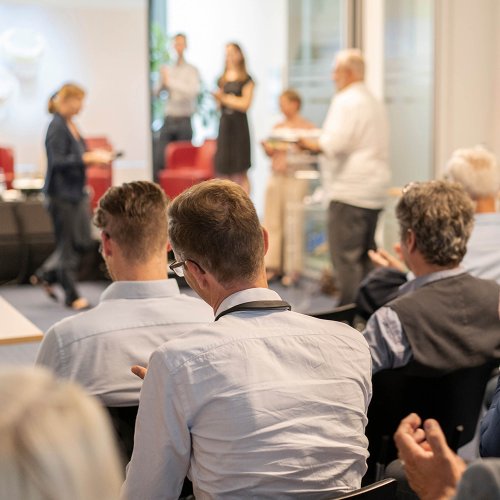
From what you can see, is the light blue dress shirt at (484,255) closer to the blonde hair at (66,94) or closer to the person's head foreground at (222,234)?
the person's head foreground at (222,234)

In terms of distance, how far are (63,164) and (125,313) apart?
14.9 feet

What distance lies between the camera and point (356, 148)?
20.9ft

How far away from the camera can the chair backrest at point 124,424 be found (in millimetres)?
2283

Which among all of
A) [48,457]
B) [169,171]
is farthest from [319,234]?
[48,457]

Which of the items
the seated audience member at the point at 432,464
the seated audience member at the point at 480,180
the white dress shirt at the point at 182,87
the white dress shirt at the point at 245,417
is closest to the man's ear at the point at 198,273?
the white dress shirt at the point at 245,417

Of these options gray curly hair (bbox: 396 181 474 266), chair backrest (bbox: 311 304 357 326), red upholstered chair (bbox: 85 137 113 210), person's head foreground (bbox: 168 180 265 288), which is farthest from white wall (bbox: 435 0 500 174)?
person's head foreground (bbox: 168 180 265 288)

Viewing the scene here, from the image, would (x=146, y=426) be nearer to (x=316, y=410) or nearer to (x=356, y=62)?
(x=316, y=410)

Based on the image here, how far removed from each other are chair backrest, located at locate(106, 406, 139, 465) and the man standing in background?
8254 mm

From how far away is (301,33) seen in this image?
871 centimetres

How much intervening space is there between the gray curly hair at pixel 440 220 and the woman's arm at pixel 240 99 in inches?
231

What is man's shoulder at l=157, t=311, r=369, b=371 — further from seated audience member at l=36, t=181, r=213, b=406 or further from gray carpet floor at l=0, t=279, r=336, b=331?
gray carpet floor at l=0, t=279, r=336, b=331

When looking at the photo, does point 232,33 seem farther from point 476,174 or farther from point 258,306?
point 258,306

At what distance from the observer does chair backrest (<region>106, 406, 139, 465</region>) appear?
7.49 ft

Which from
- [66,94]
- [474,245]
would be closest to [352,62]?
[66,94]
